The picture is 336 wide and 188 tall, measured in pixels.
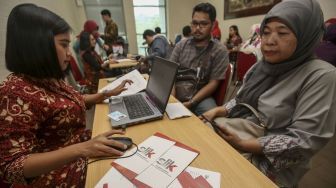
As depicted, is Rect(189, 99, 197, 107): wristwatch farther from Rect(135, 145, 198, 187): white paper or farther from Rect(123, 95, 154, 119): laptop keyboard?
Rect(135, 145, 198, 187): white paper

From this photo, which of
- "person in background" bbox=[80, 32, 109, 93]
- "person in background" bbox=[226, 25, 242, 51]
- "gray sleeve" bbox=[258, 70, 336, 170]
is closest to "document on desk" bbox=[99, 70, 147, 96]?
"gray sleeve" bbox=[258, 70, 336, 170]

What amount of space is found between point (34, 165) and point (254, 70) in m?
1.15

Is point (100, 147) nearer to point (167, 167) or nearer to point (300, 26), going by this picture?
point (167, 167)

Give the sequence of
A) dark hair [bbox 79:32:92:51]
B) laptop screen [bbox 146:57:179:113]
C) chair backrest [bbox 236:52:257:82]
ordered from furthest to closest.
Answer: chair backrest [bbox 236:52:257:82] → dark hair [bbox 79:32:92:51] → laptop screen [bbox 146:57:179:113]

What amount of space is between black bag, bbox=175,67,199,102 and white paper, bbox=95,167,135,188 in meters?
1.09

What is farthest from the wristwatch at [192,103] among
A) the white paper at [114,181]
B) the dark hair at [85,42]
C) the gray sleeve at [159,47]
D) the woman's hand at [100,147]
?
the dark hair at [85,42]

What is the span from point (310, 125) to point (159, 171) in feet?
2.09

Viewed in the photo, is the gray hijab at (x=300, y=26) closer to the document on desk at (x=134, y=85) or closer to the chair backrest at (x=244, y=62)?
the document on desk at (x=134, y=85)

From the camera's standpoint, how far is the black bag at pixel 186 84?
167 centimetres

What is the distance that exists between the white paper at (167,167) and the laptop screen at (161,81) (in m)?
0.31

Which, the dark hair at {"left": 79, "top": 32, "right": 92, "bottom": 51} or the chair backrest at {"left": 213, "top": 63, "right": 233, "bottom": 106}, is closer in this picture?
the chair backrest at {"left": 213, "top": 63, "right": 233, "bottom": 106}

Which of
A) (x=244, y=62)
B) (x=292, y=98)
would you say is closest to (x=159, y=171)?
(x=292, y=98)

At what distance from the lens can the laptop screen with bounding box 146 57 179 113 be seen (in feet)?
3.34

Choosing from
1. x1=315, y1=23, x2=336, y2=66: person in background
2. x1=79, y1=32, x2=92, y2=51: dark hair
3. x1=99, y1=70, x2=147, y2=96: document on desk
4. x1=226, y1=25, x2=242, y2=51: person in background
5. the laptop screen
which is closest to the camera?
the laptop screen
